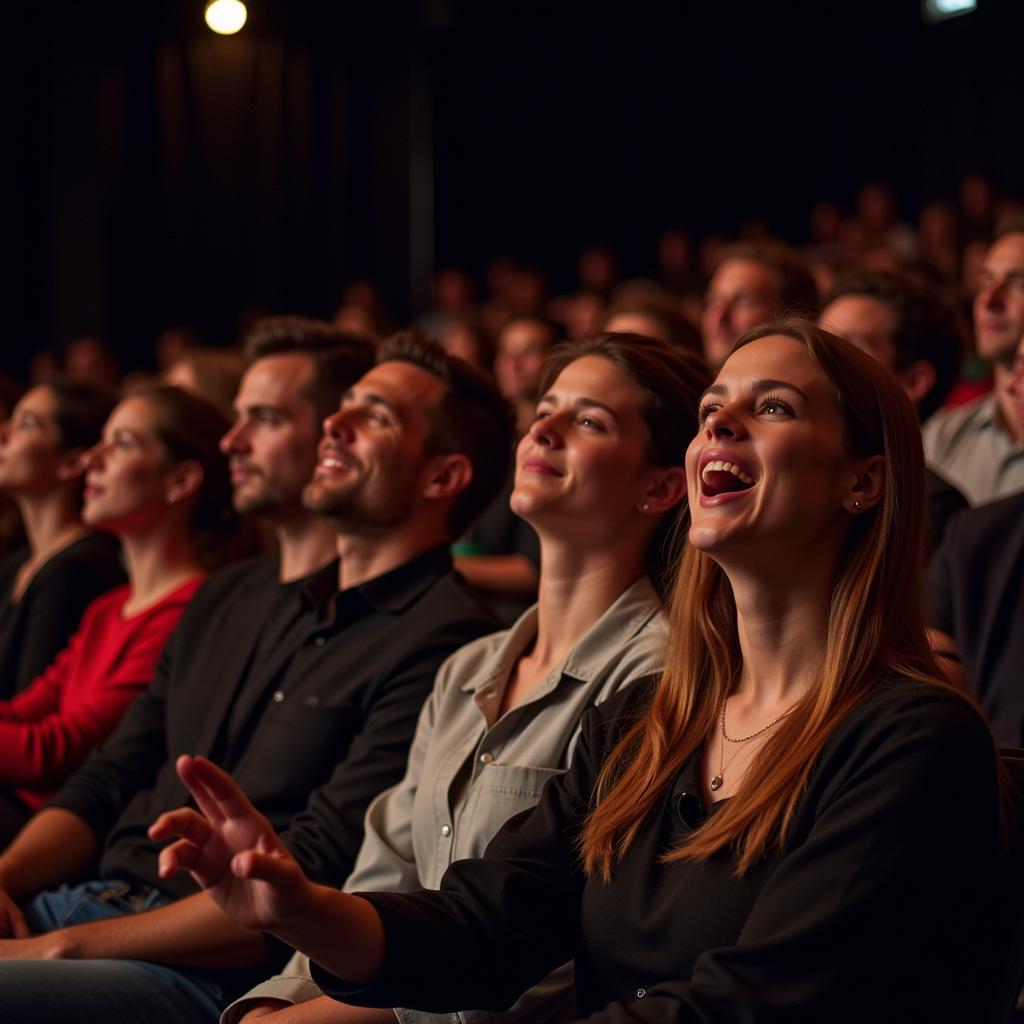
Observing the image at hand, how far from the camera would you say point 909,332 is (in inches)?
119

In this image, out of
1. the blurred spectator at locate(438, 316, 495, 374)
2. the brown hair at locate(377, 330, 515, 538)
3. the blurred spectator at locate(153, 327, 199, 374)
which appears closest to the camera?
the brown hair at locate(377, 330, 515, 538)

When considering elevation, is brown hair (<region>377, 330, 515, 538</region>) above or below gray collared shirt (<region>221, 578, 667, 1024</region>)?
above

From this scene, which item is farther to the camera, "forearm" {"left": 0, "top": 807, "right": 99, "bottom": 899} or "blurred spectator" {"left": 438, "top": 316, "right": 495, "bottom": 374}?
"blurred spectator" {"left": 438, "top": 316, "right": 495, "bottom": 374}

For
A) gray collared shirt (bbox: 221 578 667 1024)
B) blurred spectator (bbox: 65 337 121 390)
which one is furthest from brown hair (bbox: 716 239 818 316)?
blurred spectator (bbox: 65 337 121 390)

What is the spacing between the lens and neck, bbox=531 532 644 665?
193cm

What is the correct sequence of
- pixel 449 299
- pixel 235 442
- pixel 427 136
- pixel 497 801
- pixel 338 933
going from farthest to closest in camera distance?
pixel 427 136
pixel 449 299
pixel 235 442
pixel 497 801
pixel 338 933

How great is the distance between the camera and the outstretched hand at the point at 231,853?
1.26 meters

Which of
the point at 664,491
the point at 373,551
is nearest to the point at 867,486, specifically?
the point at 664,491

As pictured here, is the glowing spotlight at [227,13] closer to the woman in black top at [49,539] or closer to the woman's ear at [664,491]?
the woman in black top at [49,539]

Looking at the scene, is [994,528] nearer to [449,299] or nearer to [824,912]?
[824,912]

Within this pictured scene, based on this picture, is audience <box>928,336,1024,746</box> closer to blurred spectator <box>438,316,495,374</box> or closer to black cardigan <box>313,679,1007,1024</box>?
black cardigan <box>313,679,1007,1024</box>

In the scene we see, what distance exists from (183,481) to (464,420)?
754 mm

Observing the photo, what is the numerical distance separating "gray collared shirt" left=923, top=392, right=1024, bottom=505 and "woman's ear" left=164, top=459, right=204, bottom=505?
157 cm

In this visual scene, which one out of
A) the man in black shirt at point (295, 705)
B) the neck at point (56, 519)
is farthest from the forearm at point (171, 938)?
the neck at point (56, 519)
